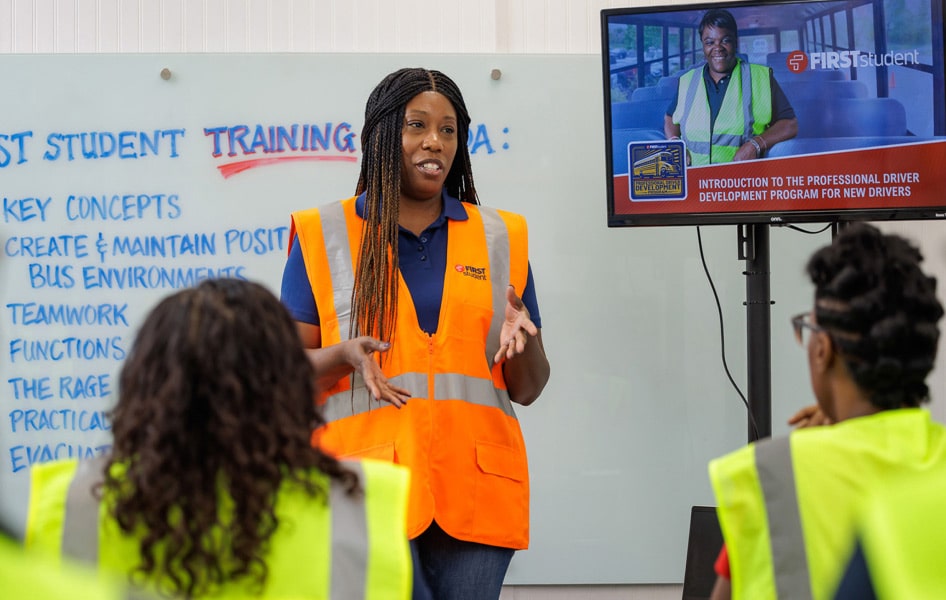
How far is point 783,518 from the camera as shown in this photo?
142cm

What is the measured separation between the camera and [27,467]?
129 inches

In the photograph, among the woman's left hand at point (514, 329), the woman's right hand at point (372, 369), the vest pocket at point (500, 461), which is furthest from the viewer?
the vest pocket at point (500, 461)

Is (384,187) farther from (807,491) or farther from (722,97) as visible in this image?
(807,491)

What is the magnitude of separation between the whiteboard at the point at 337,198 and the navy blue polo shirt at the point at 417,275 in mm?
1065

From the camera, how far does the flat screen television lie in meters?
2.65

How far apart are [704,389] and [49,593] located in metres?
2.76

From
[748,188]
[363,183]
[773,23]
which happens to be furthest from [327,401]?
[773,23]

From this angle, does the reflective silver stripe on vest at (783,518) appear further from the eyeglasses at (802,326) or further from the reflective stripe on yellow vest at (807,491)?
the eyeglasses at (802,326)

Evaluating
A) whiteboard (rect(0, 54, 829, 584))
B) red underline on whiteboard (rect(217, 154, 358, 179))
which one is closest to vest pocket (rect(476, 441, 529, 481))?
whiteboard (rect(0, 54, 829, 584))

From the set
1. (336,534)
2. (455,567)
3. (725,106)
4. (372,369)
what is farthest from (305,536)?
(725,106)

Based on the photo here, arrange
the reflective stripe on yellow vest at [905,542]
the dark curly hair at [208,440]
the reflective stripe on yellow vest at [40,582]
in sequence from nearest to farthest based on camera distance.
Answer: the reflective stripe on yellow vest at [40,582], the reflective stripe on yellow vest at [905,542], the dark curly hair at [208,440]

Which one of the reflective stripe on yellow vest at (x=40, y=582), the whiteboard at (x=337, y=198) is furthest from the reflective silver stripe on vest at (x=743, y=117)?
the reflective stripe on yellow vest at (x=40, y=582)

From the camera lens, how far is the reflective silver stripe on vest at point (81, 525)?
1.25 metres

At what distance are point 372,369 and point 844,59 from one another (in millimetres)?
1477
